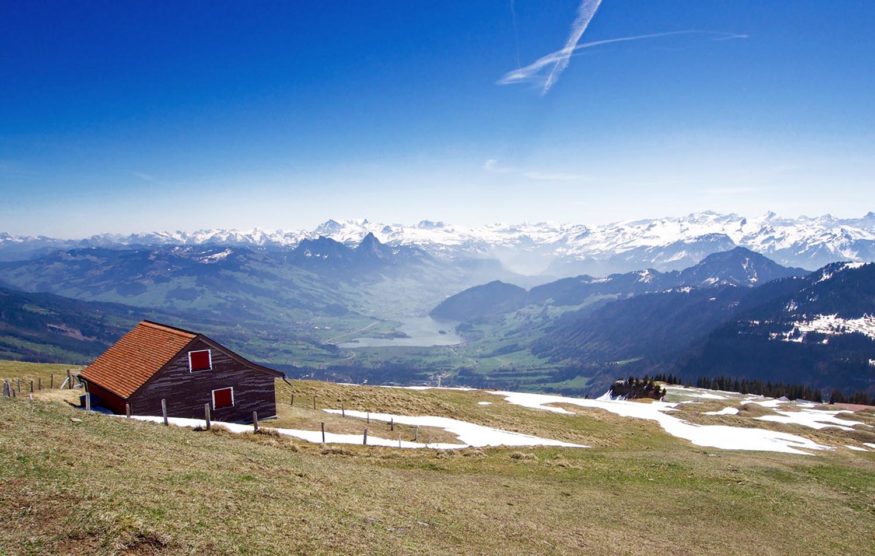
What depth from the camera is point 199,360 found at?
47.0 meters

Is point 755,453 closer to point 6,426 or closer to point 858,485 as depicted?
point 858,485

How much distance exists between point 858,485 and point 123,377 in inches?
2495

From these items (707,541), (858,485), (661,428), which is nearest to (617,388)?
(661,428)

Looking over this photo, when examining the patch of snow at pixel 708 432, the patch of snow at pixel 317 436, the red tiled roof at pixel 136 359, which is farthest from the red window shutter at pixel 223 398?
the patch of snow at pixel 708 432

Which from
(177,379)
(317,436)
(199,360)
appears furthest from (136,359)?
(317,436)

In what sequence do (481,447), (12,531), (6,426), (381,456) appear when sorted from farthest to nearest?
1. (481,447)
2. (381,456)
3. (6,426)
4. (12,531)

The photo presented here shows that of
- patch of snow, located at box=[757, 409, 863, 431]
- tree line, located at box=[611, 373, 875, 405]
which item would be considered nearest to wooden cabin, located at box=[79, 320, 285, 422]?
patch of snow, located at box=[757, 409, 863, 431]

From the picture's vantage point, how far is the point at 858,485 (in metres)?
38.2

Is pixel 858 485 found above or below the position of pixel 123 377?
below

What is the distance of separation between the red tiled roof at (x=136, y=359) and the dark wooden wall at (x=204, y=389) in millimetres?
979

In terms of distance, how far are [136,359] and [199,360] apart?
6299 millimetres

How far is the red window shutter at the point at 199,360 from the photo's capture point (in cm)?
4634

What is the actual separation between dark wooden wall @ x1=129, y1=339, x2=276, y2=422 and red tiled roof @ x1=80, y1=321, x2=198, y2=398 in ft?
3.21

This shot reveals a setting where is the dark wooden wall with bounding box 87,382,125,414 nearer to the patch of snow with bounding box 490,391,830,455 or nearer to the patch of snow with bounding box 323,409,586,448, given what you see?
the patch of snow with bounding box 323,409,586,448
